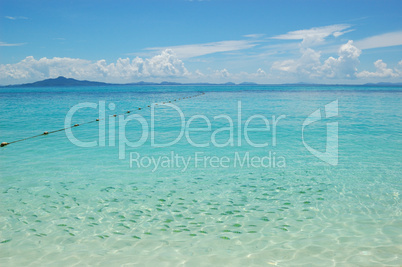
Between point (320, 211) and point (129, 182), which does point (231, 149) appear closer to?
point (129, 182)

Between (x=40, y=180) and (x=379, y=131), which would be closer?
(x=40, y=180)

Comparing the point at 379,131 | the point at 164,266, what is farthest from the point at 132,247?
the point at 379,131

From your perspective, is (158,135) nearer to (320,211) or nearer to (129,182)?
(129,182)

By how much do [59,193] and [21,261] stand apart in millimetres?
2625

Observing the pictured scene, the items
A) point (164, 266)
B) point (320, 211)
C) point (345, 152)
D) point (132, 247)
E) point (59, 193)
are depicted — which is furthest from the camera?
point (345, 152)

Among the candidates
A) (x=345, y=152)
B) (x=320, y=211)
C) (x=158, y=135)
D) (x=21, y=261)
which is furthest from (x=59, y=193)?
(x=345, y=152)

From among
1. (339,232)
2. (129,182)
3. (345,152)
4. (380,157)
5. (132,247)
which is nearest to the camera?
(132,247)

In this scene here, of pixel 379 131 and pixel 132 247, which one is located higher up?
pixel 379 131

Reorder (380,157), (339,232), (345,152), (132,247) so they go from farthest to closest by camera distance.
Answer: (345,152) < (380,157) < (339,232) < (132,247)

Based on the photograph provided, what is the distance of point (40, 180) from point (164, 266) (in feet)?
16.9

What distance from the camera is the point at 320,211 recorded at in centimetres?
577

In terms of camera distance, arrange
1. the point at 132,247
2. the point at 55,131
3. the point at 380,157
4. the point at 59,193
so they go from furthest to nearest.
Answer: the point at 55,131, the point at 380,157, the point at 59,193, the point at 132,247

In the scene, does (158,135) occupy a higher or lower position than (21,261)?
higher

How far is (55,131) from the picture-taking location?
15617 mm
